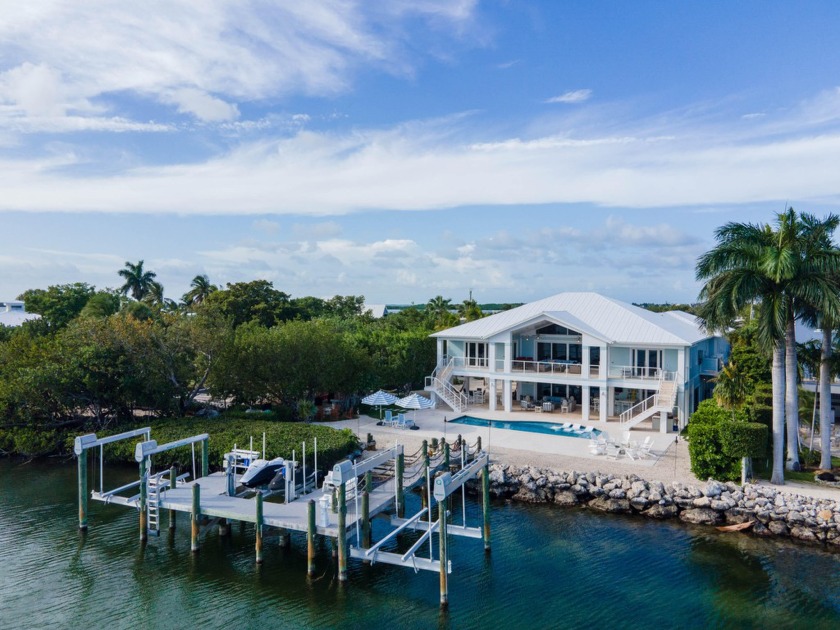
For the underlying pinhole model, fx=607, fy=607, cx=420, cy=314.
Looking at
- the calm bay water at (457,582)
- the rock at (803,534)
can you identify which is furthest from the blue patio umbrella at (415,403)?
the rock at (803,534)

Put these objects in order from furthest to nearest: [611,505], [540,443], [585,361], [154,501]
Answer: [585,361]
[540,443]
[611,505]
[154,501]

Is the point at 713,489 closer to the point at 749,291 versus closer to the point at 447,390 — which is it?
the point at 749,291

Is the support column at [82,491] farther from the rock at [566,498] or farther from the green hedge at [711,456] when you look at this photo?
the green hedge at [711,456]

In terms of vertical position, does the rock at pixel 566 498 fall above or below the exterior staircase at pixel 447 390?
below

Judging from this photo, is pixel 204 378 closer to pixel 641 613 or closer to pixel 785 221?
pixel 641 613

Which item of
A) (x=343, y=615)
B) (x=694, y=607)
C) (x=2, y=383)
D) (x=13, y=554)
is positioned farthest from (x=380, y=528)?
(x=2, y=383)

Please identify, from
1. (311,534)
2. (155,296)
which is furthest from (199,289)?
(311,534)
